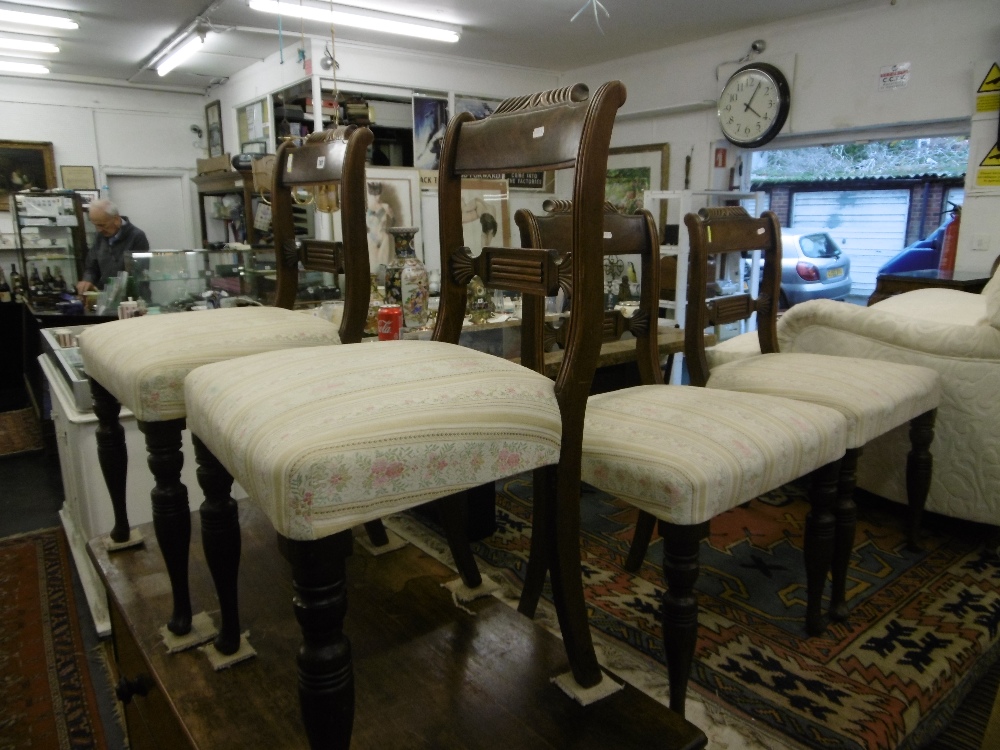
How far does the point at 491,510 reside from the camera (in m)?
2.25

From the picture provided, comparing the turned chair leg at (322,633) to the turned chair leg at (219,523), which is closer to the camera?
the turned chair leg at (322,633)

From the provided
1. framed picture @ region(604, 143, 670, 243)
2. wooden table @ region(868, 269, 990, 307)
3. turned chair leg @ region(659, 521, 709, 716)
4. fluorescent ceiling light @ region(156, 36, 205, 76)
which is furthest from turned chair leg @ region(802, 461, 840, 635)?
fluorescent ceiling light @ region(156, 36, 205, 76)

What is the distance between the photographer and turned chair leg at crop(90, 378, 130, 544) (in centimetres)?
142

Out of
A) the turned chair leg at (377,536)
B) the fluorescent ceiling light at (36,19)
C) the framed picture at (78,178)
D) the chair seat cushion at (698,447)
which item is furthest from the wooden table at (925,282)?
the framed picture at (78,178)

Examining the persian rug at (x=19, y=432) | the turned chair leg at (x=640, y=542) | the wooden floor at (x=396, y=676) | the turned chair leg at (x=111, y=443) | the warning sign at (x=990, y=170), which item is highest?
the warning sign at (x=990, y=170)

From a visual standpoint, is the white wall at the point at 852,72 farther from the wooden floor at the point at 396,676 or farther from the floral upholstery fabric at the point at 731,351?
the wooden floor at the point at 396,676

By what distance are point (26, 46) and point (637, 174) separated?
493 centimetres

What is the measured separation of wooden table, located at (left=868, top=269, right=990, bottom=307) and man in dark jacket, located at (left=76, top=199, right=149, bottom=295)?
4.45 metres

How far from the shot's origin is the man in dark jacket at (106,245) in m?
4.55

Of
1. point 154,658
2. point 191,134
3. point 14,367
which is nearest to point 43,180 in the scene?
point 191,134

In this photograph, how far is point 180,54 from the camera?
542 centimetres

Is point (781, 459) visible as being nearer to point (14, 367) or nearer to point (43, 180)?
point (14, 367)

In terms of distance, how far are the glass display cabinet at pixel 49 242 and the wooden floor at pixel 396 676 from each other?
3.71 metres

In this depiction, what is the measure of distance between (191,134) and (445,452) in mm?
7775
